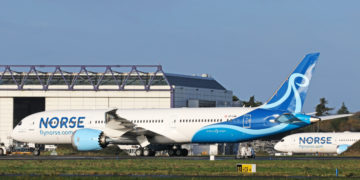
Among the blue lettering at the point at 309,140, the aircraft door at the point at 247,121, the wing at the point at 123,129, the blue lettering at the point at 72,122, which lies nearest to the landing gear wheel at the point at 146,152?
the wing at the point at 123,129

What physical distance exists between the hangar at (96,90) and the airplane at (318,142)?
16.1 metres

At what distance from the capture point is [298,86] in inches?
2041

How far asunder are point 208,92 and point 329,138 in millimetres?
24177

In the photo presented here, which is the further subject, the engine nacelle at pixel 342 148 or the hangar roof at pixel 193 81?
the hangar roof at pixel 193 81

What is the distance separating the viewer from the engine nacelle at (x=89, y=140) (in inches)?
2188

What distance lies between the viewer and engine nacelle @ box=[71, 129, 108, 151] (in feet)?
182

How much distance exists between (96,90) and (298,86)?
40.7m

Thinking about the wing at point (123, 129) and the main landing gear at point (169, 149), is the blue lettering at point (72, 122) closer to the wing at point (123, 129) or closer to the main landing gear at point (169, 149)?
the wing at point (123, 129)

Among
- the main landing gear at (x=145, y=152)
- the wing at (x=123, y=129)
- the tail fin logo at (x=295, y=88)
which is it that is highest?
the tail fin logo at (x=295, y=88)

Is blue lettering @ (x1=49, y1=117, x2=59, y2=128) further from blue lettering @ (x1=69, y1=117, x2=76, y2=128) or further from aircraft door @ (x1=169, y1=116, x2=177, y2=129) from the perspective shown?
aircraft door @ (x1=169, y1=116, x2=177, y2=129)

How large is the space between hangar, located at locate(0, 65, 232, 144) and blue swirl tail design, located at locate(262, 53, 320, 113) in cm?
3335

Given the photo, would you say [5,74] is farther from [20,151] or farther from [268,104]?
[268,104]

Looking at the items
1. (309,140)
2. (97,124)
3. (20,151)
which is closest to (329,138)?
(309,140)

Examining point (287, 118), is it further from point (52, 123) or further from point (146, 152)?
point (52, 123)
